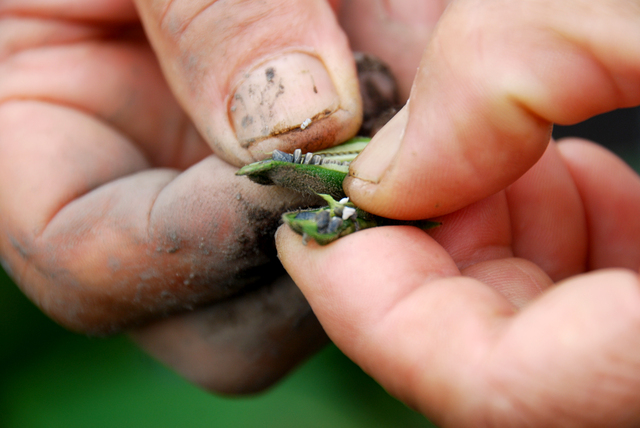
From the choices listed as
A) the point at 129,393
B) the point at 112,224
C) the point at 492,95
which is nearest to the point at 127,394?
the point at 129,393

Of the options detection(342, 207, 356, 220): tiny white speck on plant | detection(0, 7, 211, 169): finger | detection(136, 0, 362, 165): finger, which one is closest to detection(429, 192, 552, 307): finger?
detection(342, 207, 356, 220): tiny white speck on plant

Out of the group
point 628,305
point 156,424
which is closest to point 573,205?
point 628,305

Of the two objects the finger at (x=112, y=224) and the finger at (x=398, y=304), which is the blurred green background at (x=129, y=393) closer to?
the finger at (x=112, y=224)

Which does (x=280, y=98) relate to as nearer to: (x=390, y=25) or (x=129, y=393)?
(x=390, y=25)

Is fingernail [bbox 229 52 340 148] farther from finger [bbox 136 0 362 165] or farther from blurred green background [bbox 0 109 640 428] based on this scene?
blurred green background [bbox 0 109 640 428]

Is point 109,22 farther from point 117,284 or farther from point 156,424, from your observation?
point 156,424

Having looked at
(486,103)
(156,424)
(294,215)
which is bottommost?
(156,424)

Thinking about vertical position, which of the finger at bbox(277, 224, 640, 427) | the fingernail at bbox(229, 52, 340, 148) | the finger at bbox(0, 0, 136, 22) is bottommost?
the finger at bbox(277, 224, 640, 427)
